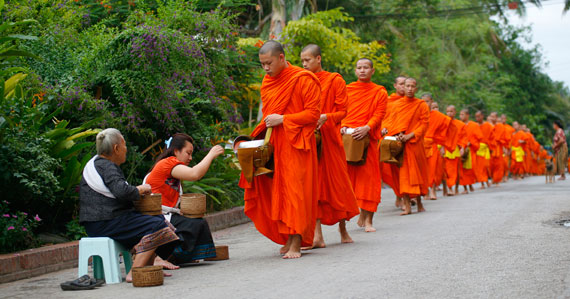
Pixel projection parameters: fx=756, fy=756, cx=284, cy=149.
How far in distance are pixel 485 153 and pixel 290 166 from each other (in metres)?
15.4

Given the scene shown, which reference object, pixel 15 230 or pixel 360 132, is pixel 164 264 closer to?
pixel 15 230

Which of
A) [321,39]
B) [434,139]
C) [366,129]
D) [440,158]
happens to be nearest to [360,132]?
[366,129]

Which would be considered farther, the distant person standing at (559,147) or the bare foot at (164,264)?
the distant person standing at (559,147)

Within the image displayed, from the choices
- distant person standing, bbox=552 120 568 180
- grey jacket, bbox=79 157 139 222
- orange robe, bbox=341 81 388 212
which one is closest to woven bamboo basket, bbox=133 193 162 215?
grey jacket, bbox=79 157 139 222

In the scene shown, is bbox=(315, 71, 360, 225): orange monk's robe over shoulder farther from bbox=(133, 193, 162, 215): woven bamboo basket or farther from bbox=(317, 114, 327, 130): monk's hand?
bbox=(133, 193, 162, 215): woven bamboo basket

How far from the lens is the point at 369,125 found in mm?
9742

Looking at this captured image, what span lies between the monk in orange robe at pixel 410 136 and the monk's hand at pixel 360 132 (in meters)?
2.33

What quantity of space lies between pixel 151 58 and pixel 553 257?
6098 millimetres

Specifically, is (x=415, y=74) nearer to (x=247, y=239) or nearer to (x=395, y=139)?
(x=395, y=139)

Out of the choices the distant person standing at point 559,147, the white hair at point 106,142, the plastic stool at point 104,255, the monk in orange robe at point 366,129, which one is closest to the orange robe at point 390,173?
the monk in orange robe at point 366,129

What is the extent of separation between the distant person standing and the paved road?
1511 centimetres

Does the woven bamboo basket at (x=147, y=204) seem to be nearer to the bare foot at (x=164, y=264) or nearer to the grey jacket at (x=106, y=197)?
A: the grey jacket at (x=106, y=197)

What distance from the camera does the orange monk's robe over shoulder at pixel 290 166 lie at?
7.30 meters

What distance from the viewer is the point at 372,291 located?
17.2 feet
